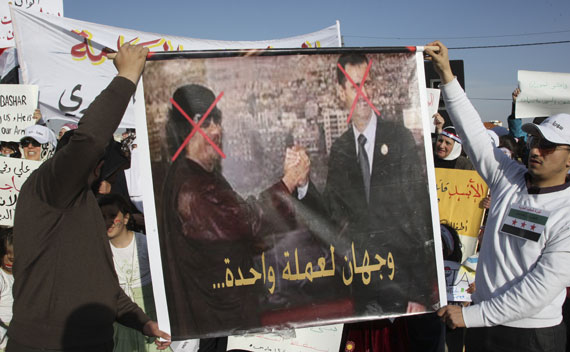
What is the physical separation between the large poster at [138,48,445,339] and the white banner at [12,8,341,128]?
3533 mm

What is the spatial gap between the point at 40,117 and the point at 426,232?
4.61m

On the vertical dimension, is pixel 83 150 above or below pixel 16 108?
below

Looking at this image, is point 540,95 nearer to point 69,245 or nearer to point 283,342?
point 283,342

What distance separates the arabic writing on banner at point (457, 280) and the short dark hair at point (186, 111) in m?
2.32

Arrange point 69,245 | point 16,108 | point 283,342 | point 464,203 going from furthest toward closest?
point 16,108 < point 464,203 < point 283,342 < point 69,245

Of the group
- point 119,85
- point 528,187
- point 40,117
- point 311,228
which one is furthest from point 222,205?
point 40,117

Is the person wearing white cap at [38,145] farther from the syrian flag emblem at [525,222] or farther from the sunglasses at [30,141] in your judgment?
the syrian flag emblem at [525,222]

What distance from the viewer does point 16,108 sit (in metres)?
5.07

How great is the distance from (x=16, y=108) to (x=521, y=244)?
494cm

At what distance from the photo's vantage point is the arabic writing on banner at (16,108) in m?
5.04

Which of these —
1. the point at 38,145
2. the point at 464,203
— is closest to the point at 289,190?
the point at 464,203

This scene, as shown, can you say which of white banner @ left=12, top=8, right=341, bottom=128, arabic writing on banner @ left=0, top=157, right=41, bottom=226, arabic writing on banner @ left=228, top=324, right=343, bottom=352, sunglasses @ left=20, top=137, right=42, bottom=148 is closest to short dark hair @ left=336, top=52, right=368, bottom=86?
arabic writing on banner @ left=228, top=324, right=343, bottom=352

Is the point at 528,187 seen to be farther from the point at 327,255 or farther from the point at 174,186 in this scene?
the point at 174,186

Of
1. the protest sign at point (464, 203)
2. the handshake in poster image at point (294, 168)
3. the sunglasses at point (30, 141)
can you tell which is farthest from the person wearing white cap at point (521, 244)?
the sunglasses at point (30, 141)
